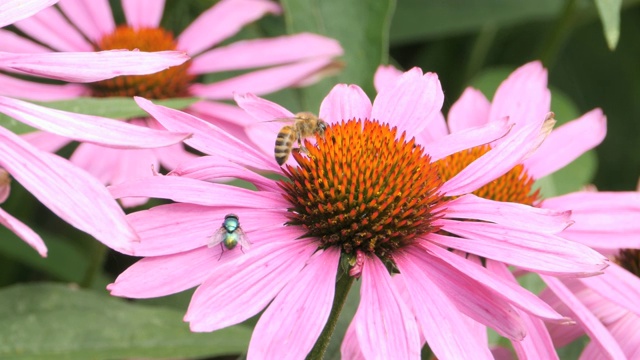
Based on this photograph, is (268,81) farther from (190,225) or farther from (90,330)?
(190,225)

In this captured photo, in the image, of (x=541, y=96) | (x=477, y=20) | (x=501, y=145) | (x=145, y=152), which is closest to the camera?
(x=501, y=145)

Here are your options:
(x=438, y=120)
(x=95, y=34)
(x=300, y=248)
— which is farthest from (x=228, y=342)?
(x=95, y=34)

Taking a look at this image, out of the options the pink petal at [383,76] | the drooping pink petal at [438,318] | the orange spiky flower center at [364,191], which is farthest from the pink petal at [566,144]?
the drooping pink petal at [438,318]

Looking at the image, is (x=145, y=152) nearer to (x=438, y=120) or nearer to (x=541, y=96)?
(x=438, y=120)

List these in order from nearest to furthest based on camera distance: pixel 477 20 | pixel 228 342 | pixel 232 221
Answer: pixel 232 221 → pixel 228 342 → pixel 477 20

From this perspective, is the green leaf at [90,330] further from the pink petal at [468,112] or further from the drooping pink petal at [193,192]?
the pink petal at [468,112]

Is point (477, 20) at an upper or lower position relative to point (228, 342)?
upper

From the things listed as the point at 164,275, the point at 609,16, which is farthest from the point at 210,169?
the point at 609,16

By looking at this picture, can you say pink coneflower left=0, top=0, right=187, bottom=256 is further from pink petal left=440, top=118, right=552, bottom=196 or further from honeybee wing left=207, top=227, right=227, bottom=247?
pink petal left=440, top=118, right=552, bottom=196
